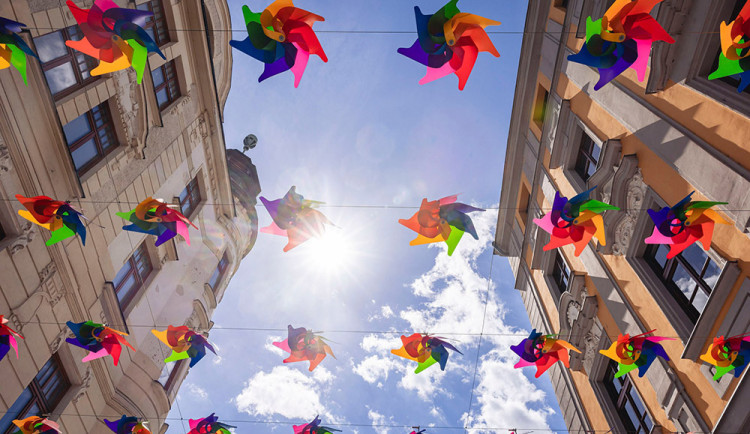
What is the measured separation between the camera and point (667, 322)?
7.43 meters

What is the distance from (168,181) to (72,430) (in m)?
8.05

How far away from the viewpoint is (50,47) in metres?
8.73

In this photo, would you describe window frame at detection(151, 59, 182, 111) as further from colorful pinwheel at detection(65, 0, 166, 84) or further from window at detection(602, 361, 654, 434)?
window at detection(602, 361, 654, 434)

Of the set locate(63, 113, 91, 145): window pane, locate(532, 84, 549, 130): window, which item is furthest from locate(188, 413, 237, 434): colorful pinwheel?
locate(532, 84, 549, 130): window

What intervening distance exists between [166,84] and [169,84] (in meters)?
0.24

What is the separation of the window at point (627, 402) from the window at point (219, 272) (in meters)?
16.8

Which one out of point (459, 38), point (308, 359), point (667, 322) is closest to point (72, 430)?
point (308, 359)

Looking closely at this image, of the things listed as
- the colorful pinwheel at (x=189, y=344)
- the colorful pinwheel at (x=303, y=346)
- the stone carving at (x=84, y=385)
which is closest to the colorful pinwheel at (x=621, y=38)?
the colorful pinwheel at (x=303, y=346)

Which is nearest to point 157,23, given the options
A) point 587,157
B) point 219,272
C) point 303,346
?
point 219,272

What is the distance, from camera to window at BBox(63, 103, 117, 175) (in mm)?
9828

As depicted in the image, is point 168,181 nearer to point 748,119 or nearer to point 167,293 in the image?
point 167,293

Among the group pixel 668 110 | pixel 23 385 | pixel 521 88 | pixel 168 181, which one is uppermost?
pixel 668 110

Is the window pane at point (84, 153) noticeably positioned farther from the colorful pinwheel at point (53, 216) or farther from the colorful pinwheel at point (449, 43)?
the colorful pinwheel at point (449, 43)

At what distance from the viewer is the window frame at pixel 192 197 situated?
51.5ft
